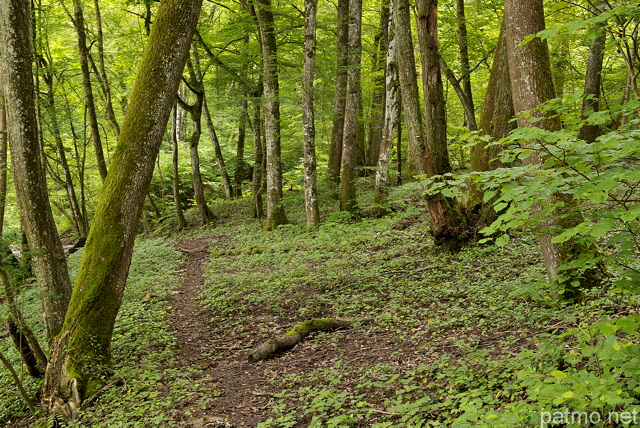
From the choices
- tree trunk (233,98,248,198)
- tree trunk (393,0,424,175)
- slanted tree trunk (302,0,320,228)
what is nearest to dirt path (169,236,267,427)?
tree trunk (393,0,424,175)

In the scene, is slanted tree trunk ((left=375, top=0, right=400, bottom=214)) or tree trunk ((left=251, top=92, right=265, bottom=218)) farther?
tree trunk ((left=251, top=92, right=265, bottom=218))

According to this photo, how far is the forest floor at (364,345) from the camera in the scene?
10.8ft

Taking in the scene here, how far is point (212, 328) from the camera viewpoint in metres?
6.75

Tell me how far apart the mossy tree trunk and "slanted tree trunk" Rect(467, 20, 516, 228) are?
4.85 m

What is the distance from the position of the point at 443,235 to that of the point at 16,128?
257 inches

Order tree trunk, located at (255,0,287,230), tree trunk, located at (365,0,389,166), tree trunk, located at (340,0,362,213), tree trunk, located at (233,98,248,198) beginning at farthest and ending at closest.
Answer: tree trunk, located at (233,98,248,198)
tree trunk, located at (365,0,389,166)
tree trunk, located at (255,0,287,230)
tree trunk, located at (340,0,362,213)

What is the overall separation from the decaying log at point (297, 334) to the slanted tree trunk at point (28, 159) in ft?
8.46

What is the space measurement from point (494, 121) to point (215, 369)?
591 cm

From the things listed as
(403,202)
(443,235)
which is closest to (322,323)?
(443,235)

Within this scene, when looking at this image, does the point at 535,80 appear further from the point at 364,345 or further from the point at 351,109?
the point at 351,109

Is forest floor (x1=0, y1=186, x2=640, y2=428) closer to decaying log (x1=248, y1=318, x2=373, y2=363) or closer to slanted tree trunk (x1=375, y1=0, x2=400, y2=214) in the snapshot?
decaying log (x1=248, y1=318, x2=373, y2=363)

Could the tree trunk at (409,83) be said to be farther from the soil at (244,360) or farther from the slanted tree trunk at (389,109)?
the slanted tree trunk at (389,109)

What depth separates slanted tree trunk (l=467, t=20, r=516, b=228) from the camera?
7164 mm

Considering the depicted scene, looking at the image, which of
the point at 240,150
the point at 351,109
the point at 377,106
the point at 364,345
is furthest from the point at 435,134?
the point at 240,150
